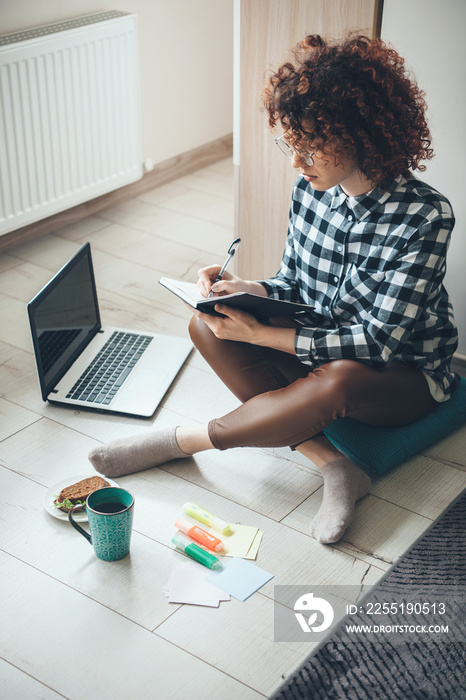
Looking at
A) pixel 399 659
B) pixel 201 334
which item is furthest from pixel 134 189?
pixel 399 659

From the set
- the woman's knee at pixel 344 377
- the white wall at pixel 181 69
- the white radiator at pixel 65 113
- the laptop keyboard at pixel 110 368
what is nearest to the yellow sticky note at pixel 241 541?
the woman's knee at pixel 344 377

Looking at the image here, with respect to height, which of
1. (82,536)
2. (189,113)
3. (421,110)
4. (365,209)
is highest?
(421,110)

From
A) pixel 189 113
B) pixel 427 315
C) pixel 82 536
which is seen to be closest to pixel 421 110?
pixel 427 315

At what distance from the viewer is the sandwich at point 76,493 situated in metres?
1.64

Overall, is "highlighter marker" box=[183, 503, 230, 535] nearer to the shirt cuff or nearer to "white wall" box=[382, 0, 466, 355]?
the shirt cuff

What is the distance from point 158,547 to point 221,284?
1.87ft

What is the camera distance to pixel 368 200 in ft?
5.27

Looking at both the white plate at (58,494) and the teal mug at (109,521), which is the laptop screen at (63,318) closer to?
the white plate at (58,494)

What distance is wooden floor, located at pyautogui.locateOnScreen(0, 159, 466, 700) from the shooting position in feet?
4.37

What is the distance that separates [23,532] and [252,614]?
509 mm

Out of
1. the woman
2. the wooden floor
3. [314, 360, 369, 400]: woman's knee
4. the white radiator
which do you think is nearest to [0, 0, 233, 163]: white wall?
the white radiator

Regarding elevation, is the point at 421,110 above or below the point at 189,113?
above

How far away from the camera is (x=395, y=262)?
5.12 ft

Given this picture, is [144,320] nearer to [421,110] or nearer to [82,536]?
[82,536]
